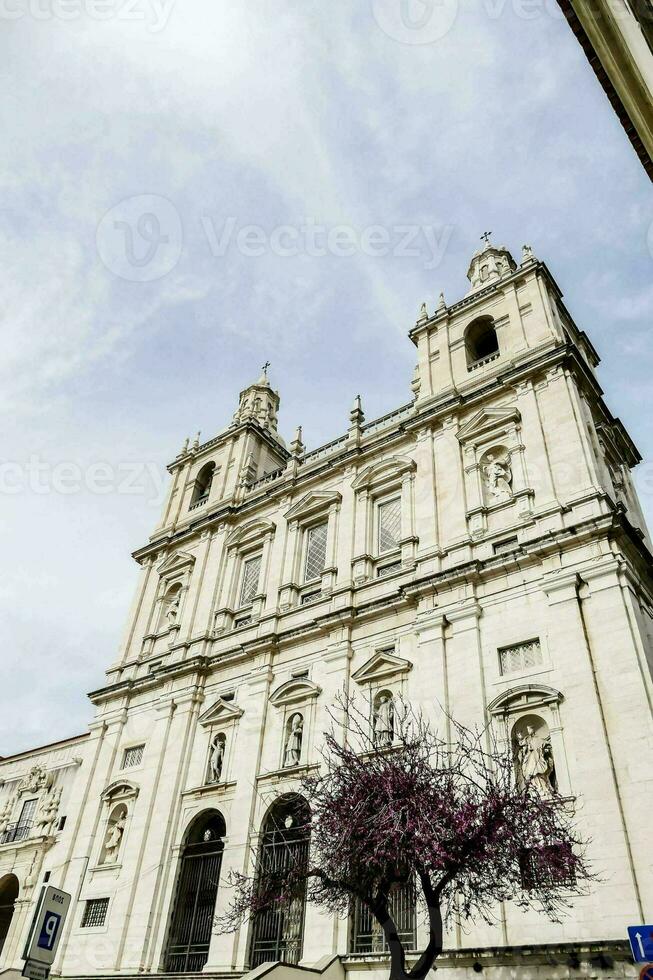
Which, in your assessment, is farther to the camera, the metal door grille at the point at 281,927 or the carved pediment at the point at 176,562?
the carved pediment at the point at 176,562

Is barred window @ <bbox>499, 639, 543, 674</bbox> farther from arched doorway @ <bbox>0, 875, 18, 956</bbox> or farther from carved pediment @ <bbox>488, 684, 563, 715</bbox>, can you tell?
arched doorway @ <bbox>0, 875, 18, 956</bbox>

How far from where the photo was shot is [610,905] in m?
13.1

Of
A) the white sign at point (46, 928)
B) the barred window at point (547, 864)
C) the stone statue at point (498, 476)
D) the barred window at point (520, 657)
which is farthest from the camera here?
the stone statue at point (498, 476)

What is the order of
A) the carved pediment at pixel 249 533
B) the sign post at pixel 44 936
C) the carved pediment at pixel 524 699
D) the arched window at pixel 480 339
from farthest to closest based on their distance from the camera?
1. the carved pediment at pixel 249 533
2. the arched window at pixel 480 339
3. the carved pediment at pixel 524 699
4. the sign post at pixel 44 936

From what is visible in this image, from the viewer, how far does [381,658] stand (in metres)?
20.0

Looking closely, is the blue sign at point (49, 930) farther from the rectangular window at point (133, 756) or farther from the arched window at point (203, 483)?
the arched window at point (203, 483)

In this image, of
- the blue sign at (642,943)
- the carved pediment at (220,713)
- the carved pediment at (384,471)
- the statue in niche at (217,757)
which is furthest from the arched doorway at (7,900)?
the blue sign at (642,943)

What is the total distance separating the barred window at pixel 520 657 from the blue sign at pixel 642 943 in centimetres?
803

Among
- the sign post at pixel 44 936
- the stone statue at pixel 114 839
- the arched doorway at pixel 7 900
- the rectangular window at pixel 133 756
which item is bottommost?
the sign post at pixel 44 936

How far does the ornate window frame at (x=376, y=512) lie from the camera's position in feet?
73.8

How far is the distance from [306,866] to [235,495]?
57.7ft

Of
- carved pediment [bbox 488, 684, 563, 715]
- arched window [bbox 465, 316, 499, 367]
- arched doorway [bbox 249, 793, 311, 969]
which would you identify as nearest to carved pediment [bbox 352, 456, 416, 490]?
arched window [bbox 465, 316, 499, 367]

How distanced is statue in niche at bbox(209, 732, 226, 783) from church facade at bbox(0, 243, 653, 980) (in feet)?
0.20

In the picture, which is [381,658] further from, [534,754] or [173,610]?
[173,610]
